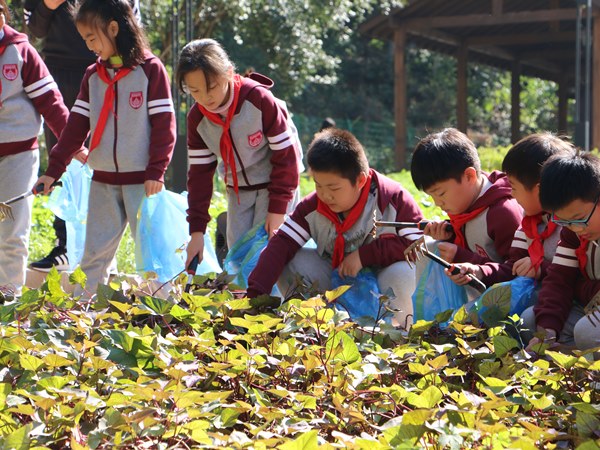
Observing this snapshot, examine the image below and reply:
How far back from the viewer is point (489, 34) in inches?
803

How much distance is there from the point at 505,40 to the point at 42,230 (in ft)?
44.0

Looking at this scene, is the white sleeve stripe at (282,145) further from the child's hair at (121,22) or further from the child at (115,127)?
the child's hair at (121,22)

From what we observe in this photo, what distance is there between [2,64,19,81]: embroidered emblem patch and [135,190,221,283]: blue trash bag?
1.06 m

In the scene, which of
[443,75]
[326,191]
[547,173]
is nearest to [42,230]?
[326,191]

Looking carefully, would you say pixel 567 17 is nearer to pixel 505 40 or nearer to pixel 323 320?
pixel 505 40

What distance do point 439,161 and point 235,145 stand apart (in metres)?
1.20

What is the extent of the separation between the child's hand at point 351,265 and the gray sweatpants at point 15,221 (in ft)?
6.52

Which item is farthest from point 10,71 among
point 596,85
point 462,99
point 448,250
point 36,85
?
point 462,99

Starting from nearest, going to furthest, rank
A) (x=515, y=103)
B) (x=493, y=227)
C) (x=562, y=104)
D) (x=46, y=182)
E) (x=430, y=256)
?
(x=430, y=256) → (x=493, y=227) → (x=46, y=182) → (x=515, y=103) → (x=562, y=104)

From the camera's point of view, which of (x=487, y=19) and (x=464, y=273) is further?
(x=487, y=19)

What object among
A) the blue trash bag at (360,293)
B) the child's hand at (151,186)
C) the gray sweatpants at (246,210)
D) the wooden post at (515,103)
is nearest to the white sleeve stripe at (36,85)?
the child's hand at (151,186)

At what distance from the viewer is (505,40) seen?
19609 mm

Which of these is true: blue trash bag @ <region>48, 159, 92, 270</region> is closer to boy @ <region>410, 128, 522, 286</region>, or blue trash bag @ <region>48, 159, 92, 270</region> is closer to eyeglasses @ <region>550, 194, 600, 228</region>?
boy @ <region>410, 128, 522, 286</region>

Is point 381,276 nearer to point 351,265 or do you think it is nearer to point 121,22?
point 351,265
